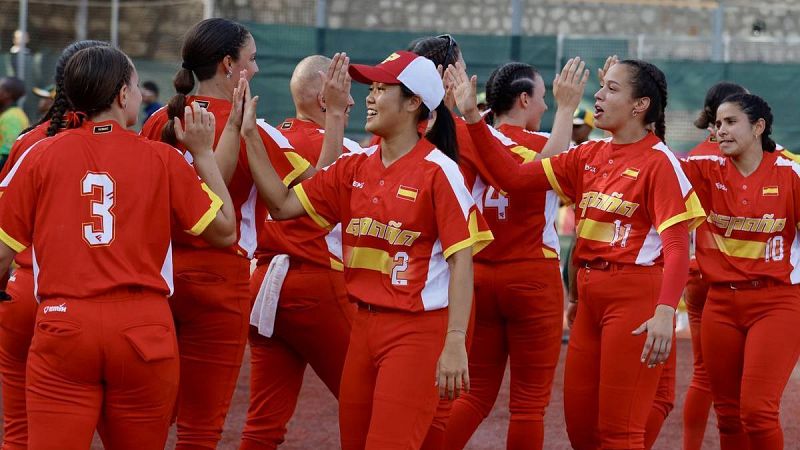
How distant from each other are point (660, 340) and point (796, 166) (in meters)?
1.85

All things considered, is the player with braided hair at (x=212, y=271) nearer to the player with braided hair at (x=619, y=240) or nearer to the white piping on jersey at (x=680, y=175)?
the player with braided hair at (x=619, y=240)

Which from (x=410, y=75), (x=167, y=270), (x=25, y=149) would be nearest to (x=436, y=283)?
(x=410, y=75)

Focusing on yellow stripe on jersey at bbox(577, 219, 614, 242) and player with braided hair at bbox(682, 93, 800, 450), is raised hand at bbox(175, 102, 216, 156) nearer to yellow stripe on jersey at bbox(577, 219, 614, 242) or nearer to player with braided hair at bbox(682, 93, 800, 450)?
yellow stripe on jersey at bbox(577, 219, 614, 242)

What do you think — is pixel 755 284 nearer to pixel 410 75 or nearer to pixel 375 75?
pixel 410 75

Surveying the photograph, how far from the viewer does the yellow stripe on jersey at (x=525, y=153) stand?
6363 millimetres

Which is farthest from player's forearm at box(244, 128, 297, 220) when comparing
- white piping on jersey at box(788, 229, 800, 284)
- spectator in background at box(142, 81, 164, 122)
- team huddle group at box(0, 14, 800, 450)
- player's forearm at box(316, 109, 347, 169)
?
spectator in background at box(142, 81, 164, 122)

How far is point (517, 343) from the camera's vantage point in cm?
640

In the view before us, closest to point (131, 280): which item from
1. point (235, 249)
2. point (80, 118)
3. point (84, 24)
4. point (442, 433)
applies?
point (80, 118)

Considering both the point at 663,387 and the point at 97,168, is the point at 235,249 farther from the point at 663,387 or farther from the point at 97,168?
the point at 663,387

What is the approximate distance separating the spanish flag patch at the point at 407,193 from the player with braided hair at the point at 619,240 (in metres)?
0.85

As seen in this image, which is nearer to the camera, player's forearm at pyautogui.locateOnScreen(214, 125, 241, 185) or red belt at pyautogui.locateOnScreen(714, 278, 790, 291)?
player's forearm at pyautogui.locateOnScreen(214, 125, 241, 185)

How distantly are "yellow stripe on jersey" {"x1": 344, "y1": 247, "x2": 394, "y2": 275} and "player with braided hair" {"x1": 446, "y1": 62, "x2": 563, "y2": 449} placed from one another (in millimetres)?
1389

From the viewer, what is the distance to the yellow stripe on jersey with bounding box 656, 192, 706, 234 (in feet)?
18.0

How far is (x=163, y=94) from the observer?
16.0 meters
